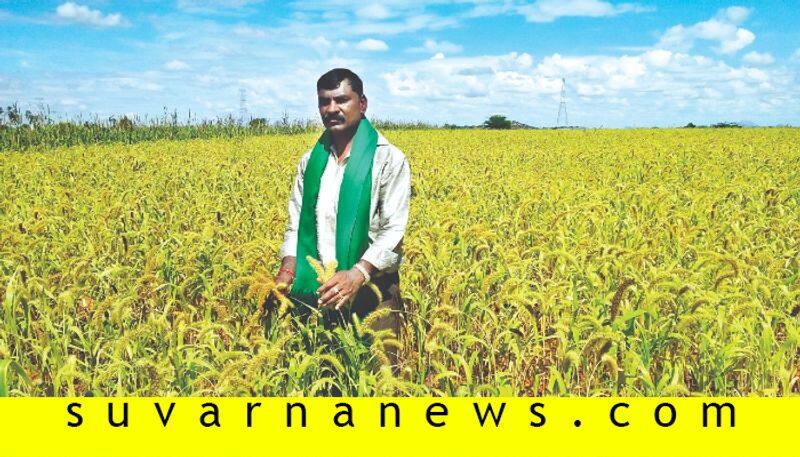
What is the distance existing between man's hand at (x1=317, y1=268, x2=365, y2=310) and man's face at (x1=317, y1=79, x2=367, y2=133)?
0.75 m

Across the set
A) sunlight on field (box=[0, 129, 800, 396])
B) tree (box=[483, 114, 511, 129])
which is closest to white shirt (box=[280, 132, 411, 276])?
sunlight on field (box=[0, 129, 800, 396])

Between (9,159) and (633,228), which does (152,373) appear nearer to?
(633,228)

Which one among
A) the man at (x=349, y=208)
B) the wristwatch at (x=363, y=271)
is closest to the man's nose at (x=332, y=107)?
the man at (x=349, y=208)

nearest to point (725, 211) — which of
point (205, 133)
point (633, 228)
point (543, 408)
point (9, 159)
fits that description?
point (633, 228)

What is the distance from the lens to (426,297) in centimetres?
407

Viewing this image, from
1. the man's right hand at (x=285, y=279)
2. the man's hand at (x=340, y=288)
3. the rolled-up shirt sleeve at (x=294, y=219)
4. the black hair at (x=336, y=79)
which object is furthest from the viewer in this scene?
the rolled-up shirt sleeve at (x=294, y=219)

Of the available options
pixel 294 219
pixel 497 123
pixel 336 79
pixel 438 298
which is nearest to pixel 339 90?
→ pixel 336 79

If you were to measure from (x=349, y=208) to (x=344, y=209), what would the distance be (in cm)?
3

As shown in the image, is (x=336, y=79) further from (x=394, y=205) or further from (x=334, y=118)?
(x=394, y=205)

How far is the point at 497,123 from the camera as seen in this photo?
61.8m

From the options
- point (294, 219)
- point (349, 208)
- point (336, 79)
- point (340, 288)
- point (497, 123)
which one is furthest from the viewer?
point (497, 123)

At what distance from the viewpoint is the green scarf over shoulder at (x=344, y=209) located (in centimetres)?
317

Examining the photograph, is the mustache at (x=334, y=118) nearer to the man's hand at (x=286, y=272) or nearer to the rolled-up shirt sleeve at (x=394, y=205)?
the rolled-up shirt sleeve at (x=394, y=205)

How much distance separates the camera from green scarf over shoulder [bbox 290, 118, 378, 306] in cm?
317
